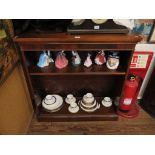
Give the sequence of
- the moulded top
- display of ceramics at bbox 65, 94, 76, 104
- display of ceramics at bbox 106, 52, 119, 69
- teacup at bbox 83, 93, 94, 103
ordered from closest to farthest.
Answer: the moulded top, display of ceramics at bbox 106, 52, 119, 69, teacup at bbox 83, 93, 94, 103, display of ceramics at bbox 65, 94, 76, 104

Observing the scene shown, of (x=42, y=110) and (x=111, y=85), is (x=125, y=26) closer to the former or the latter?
(x=111, y=85)

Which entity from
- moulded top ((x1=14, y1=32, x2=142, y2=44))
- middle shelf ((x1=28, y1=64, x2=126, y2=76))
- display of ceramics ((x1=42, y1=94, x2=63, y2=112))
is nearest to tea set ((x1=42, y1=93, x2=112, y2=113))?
display of ceramics ((x1=42, y1=94, x2=63, y2=112))

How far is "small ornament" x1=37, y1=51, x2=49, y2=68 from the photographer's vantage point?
4.39ft

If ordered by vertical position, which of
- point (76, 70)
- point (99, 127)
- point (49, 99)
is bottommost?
point (99, 127)

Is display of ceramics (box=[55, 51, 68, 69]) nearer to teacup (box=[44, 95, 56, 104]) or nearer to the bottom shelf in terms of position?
teacup (box=[44, 95, 56, 104])

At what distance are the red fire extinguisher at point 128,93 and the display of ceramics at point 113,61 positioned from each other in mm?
226

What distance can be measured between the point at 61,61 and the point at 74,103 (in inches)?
20.5

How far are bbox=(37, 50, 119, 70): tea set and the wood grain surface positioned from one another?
0.64m

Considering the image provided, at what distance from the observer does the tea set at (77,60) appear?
52.8 inches

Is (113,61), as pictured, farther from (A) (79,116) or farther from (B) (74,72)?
(A) (79,116)

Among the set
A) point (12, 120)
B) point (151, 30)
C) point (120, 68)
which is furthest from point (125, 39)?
point (12, 120)

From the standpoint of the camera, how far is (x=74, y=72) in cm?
133

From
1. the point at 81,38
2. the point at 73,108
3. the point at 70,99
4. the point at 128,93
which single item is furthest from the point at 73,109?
the point at 81,38

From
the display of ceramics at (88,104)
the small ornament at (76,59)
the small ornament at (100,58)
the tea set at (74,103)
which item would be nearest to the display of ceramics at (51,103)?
the tea set at (74,103)
